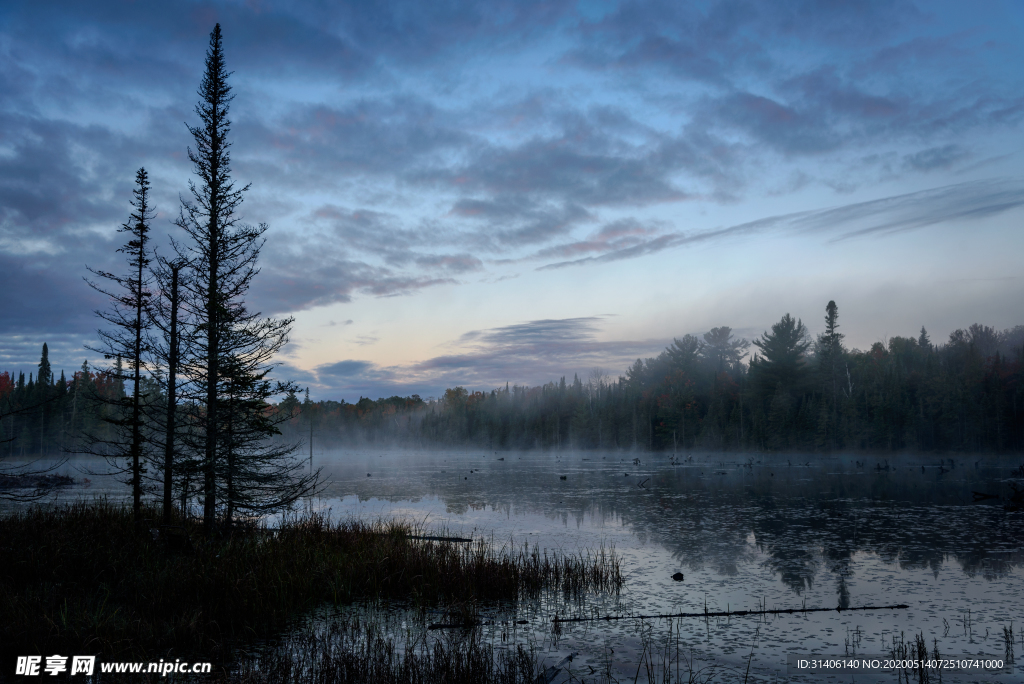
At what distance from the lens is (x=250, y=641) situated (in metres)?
10.5

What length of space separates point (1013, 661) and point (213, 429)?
19.6 metres

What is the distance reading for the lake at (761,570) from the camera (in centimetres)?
1052

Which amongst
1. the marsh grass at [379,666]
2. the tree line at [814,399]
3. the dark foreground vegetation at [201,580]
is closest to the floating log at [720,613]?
the dark foreground vegetation at [201,580]

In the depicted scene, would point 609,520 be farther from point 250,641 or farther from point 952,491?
point 952,491

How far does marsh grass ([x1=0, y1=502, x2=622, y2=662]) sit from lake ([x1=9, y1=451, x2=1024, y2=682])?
1.56m

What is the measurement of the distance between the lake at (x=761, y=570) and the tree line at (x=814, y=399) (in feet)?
137

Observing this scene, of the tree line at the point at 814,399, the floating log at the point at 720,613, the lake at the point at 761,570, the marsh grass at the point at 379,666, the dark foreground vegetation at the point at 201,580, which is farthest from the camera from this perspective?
the tree line at the point at 814,399

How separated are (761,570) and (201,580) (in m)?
15.1

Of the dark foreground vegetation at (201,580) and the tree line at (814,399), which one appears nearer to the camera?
the dark foreground vegetation at (201,580)

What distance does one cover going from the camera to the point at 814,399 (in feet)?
296

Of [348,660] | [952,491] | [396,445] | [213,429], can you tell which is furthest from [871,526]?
[396,445]

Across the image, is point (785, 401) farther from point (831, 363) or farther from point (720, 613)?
point (720, 613)

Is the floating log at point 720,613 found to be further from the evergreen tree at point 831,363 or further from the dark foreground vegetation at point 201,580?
the evergreen tree at point 831,363

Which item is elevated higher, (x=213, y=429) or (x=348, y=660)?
(x=213, y=429)
